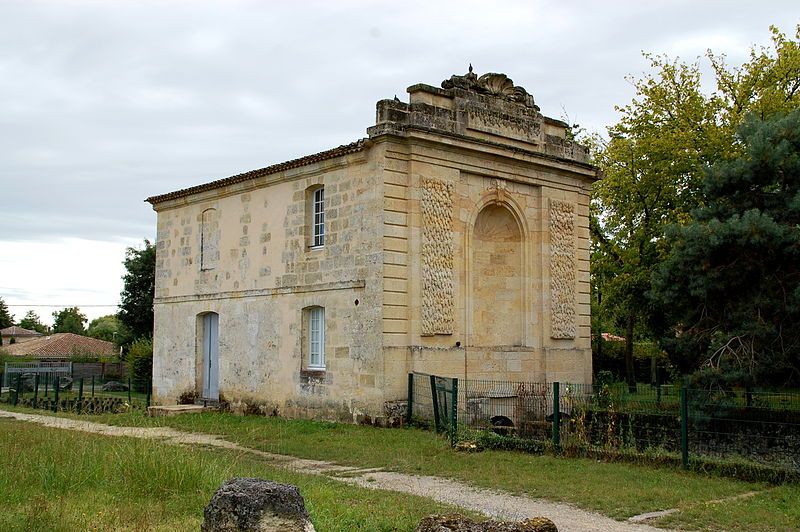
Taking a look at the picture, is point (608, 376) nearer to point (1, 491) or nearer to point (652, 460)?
point (652, 460)

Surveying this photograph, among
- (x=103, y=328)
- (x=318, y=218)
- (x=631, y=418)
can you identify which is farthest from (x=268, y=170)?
(x=103, y=328)

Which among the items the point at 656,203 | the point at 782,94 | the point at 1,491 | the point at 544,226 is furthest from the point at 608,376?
the point at 1,491

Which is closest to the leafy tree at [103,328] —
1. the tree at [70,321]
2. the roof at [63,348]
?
the tree at [70,321]

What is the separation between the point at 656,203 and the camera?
28703 millimetres

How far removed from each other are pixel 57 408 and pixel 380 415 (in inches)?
466

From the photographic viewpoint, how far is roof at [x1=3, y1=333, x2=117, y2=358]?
57.4 meters

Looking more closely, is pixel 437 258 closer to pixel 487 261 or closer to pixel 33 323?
pixel 487 261

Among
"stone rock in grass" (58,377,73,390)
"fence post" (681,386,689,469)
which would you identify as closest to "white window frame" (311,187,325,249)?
"fence post" (681,386,689,469)

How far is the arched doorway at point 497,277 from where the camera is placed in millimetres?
19812

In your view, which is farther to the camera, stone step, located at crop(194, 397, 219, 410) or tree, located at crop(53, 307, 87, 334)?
tree, located at crop(53, 307, 87, 334)

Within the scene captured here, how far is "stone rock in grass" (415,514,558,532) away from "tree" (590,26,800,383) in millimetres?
19574

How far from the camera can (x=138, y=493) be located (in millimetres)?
9109

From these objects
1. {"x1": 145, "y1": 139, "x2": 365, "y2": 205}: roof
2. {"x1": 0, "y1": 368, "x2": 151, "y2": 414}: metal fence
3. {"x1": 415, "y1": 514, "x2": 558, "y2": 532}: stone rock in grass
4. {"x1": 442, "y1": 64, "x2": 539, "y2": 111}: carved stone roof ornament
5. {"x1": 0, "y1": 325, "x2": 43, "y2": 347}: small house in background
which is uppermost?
{"x1": 442, "y1": 64, "x2": 539, "y2": 111}: carved stone roof ornament

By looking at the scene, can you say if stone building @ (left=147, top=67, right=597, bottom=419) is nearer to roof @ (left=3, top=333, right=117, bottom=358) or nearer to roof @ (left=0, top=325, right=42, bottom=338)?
roof @ (left=3, top=333, right=117, bottom=358)
